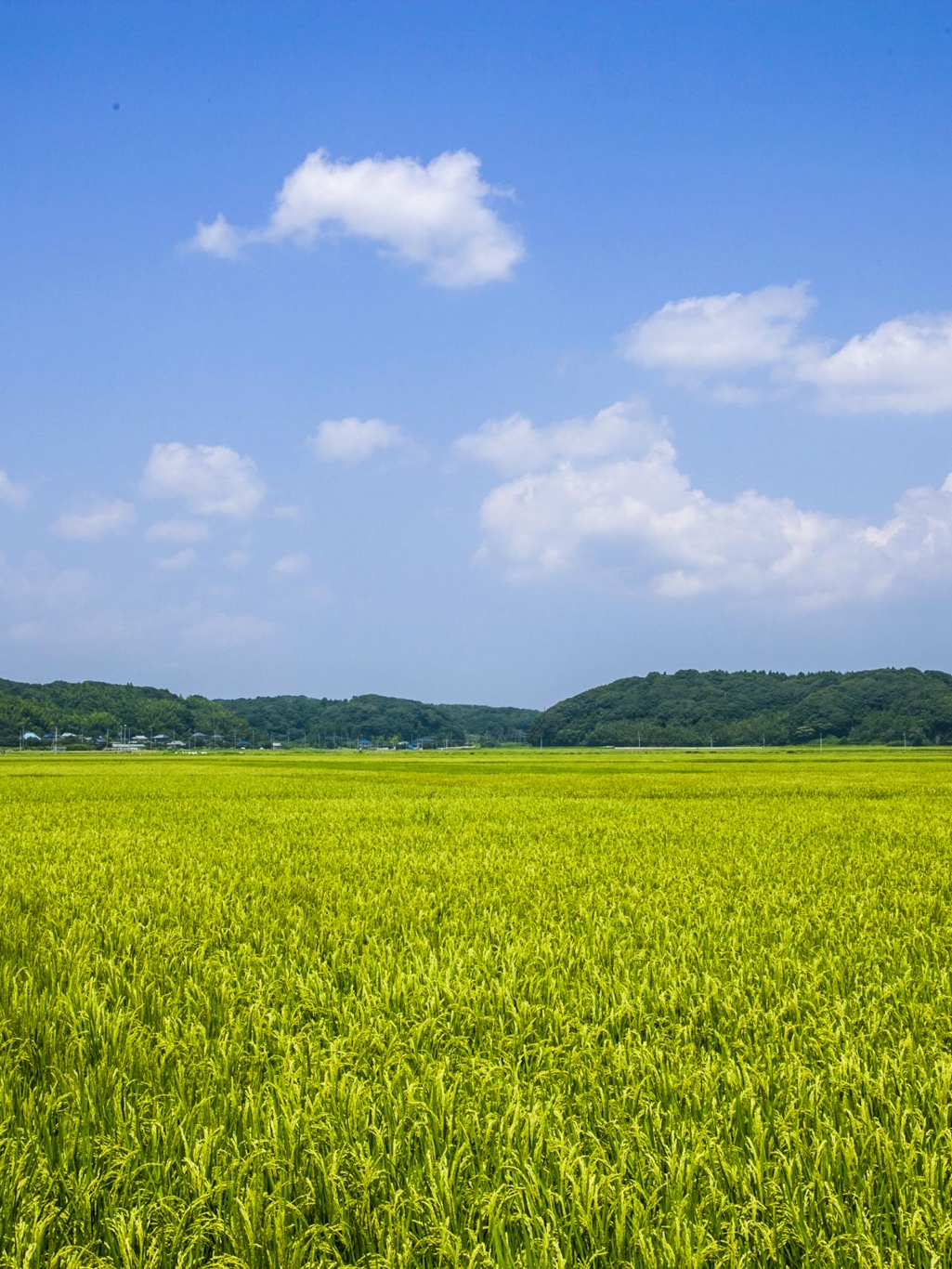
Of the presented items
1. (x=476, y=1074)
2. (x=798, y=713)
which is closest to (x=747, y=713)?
(x=798, y=713)

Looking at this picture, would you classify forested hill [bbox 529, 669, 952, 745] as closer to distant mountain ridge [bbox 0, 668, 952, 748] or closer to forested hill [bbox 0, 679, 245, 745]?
distant mountain ridge [bbox 0, 668, 952, 748]

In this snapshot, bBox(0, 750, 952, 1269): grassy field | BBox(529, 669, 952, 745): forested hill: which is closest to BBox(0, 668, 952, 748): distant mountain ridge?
BBox(529, 669, 952, 745): forested hill

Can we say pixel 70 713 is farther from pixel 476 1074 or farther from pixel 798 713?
pixel 476 1074

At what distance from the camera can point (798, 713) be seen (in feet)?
570

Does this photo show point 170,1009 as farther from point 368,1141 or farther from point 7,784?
point 7,784

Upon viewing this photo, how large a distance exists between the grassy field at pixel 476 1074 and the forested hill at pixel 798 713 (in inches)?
6434

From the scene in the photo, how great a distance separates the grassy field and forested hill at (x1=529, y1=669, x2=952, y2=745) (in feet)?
536

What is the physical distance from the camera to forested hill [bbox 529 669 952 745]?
157 meters

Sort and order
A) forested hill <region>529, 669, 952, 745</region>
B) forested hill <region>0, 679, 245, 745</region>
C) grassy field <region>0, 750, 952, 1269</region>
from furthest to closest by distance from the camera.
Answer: forested hill <region>0, 679, 245, 745</region> → forested hill <region>529, 669, 952, 745</region> → grassy field <region>0, 750, 952, 1269</region>

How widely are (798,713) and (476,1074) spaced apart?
600 feet

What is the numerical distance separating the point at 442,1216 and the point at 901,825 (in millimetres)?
14563

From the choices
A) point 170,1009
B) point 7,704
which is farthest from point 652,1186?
point 7,704

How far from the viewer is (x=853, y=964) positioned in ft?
17.0

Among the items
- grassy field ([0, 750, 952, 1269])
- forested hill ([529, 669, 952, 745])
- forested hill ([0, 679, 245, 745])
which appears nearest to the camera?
grassy field ([0, 750, 952, 1269])
